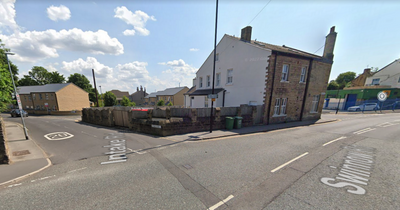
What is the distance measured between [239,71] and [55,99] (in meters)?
45.5

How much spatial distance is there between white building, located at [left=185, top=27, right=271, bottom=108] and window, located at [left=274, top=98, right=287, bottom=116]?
226 cm

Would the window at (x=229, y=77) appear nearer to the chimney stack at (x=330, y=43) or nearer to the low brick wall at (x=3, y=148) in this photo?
the chimney stack at (x=330, y=43)

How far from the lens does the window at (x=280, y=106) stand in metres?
13.9

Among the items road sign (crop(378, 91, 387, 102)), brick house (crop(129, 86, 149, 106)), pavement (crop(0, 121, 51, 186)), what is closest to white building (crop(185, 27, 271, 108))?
pavement (crop(0, 121, 51, 186))

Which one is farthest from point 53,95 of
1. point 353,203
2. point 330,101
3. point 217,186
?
point 330,101

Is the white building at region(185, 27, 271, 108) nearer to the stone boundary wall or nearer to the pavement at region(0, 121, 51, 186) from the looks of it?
the stone boundary wall

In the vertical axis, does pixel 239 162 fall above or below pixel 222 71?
below

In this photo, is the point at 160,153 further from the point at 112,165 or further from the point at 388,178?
the point at 388,178

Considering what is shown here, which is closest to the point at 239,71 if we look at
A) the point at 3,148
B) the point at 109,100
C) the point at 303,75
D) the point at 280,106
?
the point at 280,106

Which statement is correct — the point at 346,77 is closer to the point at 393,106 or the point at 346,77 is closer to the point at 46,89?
the point at 393,106

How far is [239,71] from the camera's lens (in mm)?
14766

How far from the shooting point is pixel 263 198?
344 cm

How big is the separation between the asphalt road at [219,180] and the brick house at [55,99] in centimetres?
3923

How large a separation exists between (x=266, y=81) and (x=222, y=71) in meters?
Answer: 5.90
